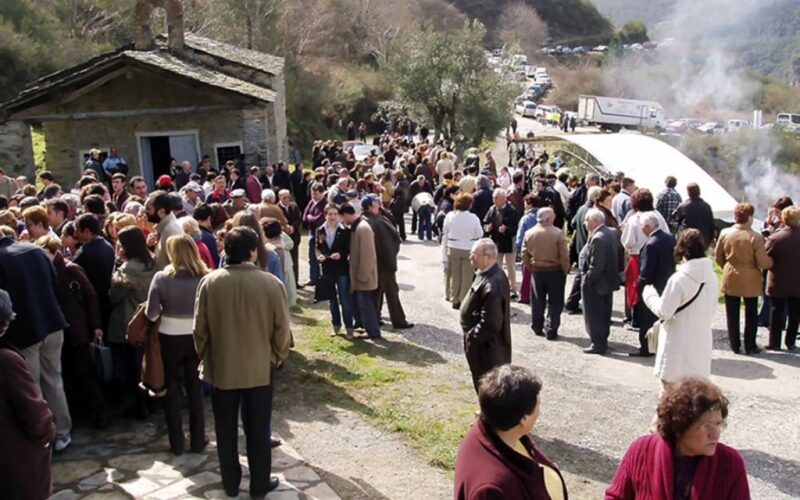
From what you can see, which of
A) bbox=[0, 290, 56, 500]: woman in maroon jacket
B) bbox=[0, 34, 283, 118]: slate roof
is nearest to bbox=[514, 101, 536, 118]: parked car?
bbox=[0, 34, 283, 118]: slate roof

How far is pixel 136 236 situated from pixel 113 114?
48.0 ft

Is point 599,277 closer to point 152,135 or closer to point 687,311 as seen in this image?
point 687,311

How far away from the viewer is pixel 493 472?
315cm

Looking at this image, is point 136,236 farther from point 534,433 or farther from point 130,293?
point 534,433

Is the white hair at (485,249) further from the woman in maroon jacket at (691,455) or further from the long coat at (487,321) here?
the woman in maroon jacket at (691,455)

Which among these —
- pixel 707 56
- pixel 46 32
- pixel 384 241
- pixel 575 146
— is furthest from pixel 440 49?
pixel 707 56

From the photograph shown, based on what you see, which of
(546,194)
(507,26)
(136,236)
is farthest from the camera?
(507,26)

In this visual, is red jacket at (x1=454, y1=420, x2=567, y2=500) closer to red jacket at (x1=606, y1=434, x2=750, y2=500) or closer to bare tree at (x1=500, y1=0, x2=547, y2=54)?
red jacket at (x1=606, y1=434, x2=750, y2=500)

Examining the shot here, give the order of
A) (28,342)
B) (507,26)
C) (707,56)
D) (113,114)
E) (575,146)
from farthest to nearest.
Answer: (507,26) < (707,56) < (575,146) < (113,114) < (28,342)

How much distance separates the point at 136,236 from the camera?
21.2 ft

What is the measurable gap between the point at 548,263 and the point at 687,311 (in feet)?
11.7

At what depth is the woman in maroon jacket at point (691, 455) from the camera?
3.38 metres

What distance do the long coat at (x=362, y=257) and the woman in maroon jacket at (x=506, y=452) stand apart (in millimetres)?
5874

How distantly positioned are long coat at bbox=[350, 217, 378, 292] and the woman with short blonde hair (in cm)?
338
